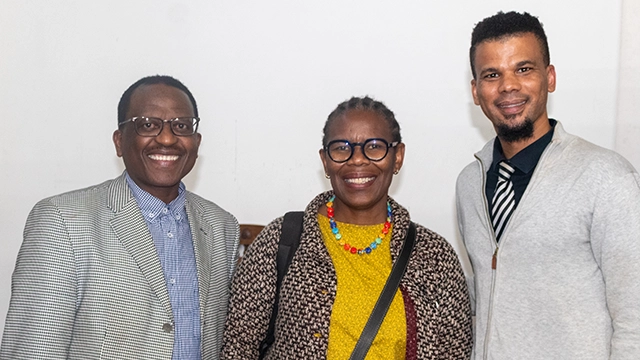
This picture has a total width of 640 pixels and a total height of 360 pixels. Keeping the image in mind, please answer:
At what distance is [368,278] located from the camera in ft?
7.72

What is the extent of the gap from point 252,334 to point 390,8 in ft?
6.74

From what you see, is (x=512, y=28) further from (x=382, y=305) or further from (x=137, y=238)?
(x=137, y=238)

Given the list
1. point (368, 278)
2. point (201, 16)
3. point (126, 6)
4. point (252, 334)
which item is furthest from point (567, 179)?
point (126, 6)

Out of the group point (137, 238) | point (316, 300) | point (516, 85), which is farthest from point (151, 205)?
point (516, 85)

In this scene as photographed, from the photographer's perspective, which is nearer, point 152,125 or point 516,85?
point 516,85

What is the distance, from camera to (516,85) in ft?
7.52

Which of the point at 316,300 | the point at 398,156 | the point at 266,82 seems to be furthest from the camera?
the point at 266,82

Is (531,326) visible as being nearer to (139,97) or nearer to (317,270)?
(317,270)

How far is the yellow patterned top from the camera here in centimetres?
225

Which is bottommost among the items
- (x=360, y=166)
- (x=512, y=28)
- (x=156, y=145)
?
(x=360, y=166)

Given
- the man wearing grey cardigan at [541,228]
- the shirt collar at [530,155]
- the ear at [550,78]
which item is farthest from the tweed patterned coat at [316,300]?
the ear at [550,78]

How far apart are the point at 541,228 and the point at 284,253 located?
33.5 inches

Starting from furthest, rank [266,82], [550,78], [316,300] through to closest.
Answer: [266,82] → [550,78] → [316,300]

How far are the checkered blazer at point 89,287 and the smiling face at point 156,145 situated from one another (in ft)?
0.34
